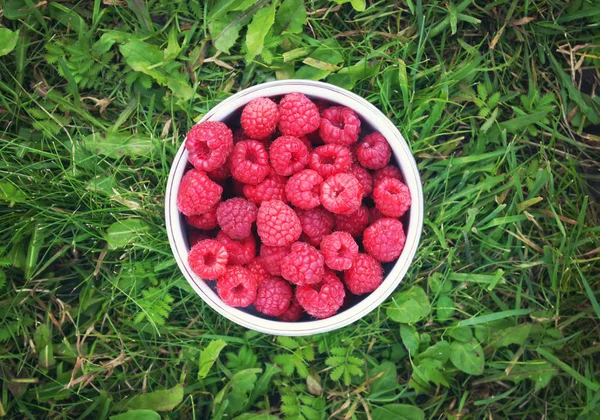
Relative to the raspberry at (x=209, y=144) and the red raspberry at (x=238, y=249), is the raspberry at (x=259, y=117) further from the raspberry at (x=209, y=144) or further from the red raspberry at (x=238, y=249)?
the red raspberry at (x=238, y=249)

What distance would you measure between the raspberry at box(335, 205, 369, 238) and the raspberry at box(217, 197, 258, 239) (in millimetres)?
364

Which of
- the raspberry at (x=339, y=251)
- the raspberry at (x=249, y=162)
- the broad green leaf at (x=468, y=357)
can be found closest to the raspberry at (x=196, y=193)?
the raspberry at (x=249, y=162)

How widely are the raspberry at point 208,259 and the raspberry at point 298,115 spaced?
54 cm

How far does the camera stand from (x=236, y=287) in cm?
204

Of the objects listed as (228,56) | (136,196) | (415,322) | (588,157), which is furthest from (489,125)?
(136,196)

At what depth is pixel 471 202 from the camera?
259 centimetres

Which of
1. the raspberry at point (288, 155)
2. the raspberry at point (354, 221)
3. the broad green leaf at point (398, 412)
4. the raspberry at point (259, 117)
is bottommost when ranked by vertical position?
the broad green leaf at point (398, 412)

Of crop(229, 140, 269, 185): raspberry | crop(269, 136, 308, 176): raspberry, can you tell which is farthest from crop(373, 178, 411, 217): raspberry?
crop(229, 140, 269, 185): raspberry

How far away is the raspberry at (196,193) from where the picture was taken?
2008 mm

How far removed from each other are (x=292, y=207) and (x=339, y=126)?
0.39 metres

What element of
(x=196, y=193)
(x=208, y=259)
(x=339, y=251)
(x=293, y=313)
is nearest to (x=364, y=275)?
(x=339, y=251)

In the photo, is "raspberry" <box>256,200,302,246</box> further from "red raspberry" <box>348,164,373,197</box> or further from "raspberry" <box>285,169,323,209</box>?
"red raspberry" <box>348,164,373,197</box>

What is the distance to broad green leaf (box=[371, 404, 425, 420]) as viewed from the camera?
8.07ft

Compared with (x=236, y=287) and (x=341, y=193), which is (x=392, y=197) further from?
(x=236, y=287)
